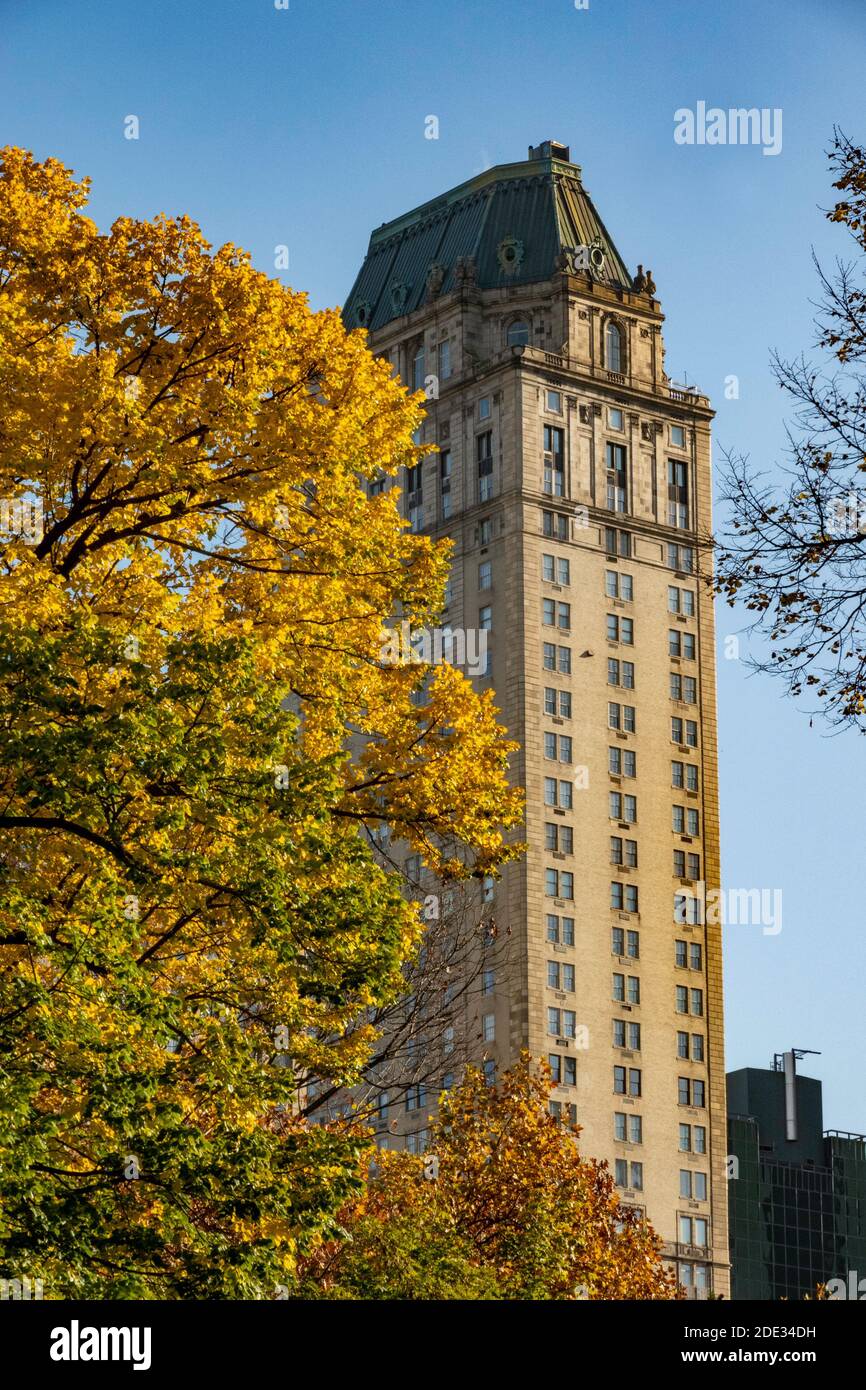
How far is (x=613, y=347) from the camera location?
125250 mm

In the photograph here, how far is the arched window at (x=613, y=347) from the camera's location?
12462 centimetres

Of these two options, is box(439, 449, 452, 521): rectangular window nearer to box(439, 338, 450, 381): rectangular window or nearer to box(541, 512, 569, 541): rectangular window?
box(439, 338, 450, 381): rectangular window

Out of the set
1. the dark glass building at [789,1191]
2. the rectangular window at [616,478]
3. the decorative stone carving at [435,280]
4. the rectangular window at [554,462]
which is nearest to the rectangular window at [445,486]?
the rectangular window at [554,462]

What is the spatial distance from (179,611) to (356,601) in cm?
243

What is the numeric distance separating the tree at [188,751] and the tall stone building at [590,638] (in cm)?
8190

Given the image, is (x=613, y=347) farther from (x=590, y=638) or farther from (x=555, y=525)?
(x=590, y=638)

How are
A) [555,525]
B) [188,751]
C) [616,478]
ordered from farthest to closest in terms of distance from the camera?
[616,478]
[555,525]
[188,751]

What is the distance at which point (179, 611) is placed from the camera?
26234 millimetres

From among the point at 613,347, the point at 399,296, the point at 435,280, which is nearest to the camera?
the point at 613,347

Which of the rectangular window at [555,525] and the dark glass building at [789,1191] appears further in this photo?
the dark glass building at [789,1191]

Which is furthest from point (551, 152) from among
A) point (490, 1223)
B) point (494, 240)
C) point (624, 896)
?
point (490, 1223)

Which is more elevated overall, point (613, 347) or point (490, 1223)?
point (613, 347)

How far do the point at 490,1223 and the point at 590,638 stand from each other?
71837 mm

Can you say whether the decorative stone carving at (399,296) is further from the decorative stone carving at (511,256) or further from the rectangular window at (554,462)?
the rectangular window at (554,462)
